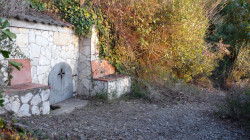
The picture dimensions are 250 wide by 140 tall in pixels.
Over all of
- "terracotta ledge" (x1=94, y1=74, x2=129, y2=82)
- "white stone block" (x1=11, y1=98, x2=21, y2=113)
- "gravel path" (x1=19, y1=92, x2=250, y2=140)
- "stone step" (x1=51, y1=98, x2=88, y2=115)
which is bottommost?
"gravel path" (x1=19, y1=92, x2=250, y2=140)

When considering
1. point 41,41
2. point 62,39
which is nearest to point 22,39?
point 41,41

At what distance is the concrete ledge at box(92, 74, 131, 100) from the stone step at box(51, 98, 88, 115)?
21.7 inches

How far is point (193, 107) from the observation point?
6391 mm

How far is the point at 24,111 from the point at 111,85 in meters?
2.73

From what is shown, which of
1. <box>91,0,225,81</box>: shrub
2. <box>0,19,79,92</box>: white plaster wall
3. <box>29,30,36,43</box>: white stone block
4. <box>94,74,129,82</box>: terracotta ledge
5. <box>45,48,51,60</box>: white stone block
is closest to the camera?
<box>0,19,79,92</box>: white plaster wall

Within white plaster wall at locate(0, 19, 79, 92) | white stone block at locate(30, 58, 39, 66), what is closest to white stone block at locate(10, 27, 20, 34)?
white plaster wall at locate(0, 19, 79, 92)

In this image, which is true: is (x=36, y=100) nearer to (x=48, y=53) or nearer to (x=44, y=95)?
(x=44, y=95)

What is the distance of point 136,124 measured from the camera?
15.5 ft

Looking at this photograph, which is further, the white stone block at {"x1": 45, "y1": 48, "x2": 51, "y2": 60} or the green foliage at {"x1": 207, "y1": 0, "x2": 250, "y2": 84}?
the green foliage at {"x1": 207, "y1": 0, "x2": 250, "y2": 84}

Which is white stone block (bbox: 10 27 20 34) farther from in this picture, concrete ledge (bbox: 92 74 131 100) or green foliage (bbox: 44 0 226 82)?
concrete ledge (bbox: 92 74 131 100)

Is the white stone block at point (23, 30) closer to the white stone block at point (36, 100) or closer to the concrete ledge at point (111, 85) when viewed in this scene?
the white stone block at point (36, 100)

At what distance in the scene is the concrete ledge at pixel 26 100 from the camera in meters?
4.20

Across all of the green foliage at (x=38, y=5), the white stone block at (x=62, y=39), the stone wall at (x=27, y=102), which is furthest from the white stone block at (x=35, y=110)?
the green foliage at (x=38, y=5)

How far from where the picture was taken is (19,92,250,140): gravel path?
13.5 feet
